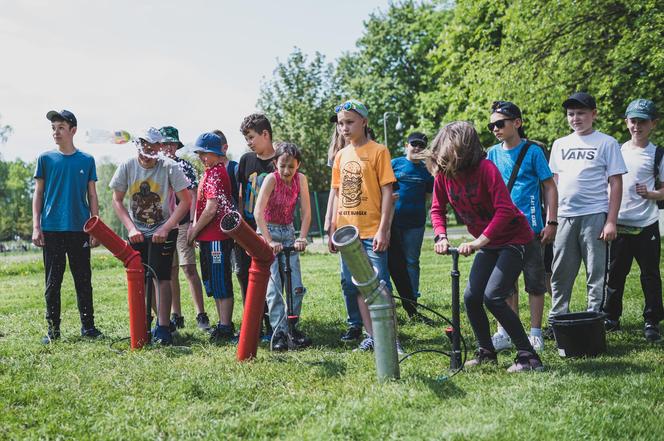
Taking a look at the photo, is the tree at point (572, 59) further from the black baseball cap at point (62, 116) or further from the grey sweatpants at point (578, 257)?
the black baseball cap at point (62, 116)

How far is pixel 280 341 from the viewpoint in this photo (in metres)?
5.98

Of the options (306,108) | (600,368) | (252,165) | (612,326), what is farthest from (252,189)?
(306,108)

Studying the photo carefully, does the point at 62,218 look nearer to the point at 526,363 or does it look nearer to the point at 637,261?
the point at 526,363

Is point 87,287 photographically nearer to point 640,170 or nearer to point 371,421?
point 371,421

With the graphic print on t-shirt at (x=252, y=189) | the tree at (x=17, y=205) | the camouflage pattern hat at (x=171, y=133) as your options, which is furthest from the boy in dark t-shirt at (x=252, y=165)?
the tree at (x=17, y=205)

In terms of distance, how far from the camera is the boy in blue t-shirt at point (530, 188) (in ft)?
18.2

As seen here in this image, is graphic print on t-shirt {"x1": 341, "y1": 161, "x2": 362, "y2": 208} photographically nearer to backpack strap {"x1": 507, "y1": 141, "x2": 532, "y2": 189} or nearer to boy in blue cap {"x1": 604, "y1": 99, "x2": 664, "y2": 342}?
backpack strap {"x1": 507, "y1": 141, "x2": 532, "y2": 189}

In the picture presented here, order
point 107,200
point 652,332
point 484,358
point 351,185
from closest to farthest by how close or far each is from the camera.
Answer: point 484,358 → point 351,185 → point 652,332 → point 107,200

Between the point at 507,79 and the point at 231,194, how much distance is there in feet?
41.7

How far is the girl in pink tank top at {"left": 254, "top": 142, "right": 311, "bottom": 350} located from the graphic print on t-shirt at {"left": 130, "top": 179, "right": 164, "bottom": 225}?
113 centimetres

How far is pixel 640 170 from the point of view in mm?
6492

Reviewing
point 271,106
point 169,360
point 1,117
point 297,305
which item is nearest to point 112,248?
point 169,360

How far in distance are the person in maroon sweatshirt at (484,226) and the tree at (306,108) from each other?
32467 mm

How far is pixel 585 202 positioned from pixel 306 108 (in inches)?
1270
